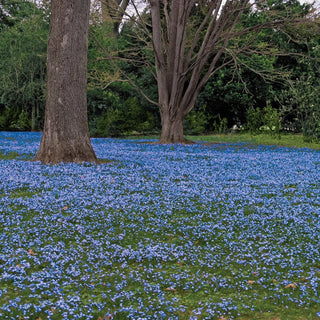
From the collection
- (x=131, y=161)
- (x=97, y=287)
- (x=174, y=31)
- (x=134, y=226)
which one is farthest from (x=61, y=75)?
(x=174, y=31)

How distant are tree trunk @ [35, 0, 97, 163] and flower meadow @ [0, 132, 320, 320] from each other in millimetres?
1608

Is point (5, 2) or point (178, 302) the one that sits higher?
point (5, 2)

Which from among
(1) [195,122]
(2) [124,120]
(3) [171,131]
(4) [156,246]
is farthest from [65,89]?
(1) [195,122]

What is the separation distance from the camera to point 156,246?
544 cm

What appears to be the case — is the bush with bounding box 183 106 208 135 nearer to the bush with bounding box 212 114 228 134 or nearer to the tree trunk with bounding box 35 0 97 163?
the bush with bounding box 212 114 228 134

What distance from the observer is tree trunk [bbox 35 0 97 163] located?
39.1 feet

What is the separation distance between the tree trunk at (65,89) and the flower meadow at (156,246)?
161cm

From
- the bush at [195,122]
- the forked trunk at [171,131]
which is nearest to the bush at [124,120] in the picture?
the bush at [195,122]

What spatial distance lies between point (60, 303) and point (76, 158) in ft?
27.8

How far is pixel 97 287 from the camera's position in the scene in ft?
13.9

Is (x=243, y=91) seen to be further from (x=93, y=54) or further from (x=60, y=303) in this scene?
(x=60, y=303)

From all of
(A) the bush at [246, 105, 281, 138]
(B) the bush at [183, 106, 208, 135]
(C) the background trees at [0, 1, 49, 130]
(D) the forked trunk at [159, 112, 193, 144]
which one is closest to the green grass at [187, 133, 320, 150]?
(A) the bush at [246, 105, 281, 138]

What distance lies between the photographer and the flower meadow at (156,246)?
390cm

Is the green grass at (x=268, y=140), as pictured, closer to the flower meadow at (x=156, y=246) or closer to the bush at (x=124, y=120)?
the bush at (x=124, y=120)
